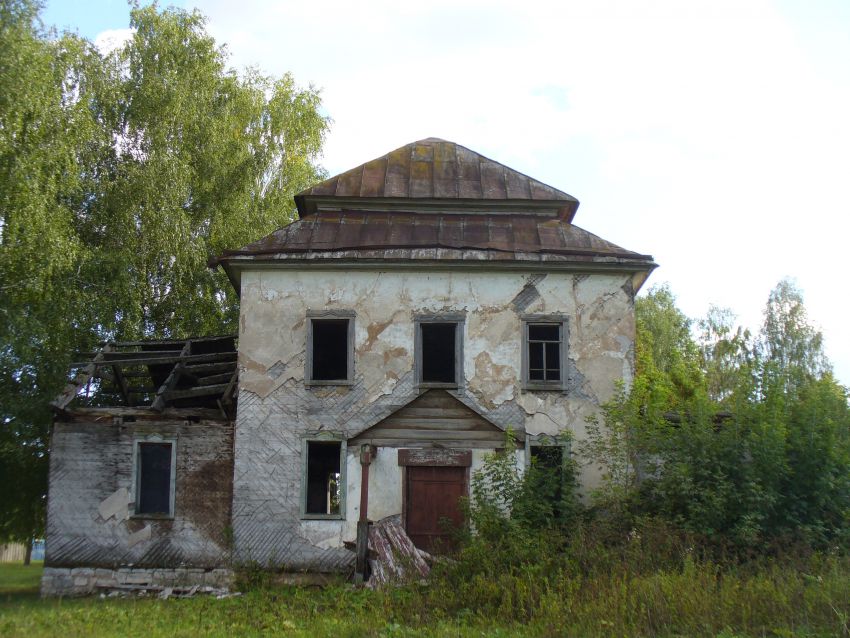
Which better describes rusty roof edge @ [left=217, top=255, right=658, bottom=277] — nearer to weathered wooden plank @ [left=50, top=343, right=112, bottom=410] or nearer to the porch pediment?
Answer: the porch pediment

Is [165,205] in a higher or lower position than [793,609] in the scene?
higher

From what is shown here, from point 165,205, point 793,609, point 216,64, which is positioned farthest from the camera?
point 216,64

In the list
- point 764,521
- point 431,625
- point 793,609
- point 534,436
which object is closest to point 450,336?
point 534,436

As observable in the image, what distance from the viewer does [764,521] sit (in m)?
14.1

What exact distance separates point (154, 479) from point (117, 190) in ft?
31.4

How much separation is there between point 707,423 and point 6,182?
13470 millimetres

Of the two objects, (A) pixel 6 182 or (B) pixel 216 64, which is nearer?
(A) pixel 6 182

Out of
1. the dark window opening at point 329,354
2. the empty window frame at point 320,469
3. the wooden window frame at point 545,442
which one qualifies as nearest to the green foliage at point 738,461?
the wooden window frame at point 545,442

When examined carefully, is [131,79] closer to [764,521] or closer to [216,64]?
[216,64]

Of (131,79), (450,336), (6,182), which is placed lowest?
(450,336)

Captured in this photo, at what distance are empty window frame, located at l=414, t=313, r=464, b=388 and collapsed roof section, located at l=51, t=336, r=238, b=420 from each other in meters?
3.44

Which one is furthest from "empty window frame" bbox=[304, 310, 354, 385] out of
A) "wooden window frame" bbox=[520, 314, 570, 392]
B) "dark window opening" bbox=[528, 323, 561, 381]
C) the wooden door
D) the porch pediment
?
"dark window opening" bbox=[528, 323, 561, 381]

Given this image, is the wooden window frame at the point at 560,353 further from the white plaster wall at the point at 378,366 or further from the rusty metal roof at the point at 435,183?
the rusty metal roof at the point at 435,183

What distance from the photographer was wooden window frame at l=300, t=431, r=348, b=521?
15.9m
